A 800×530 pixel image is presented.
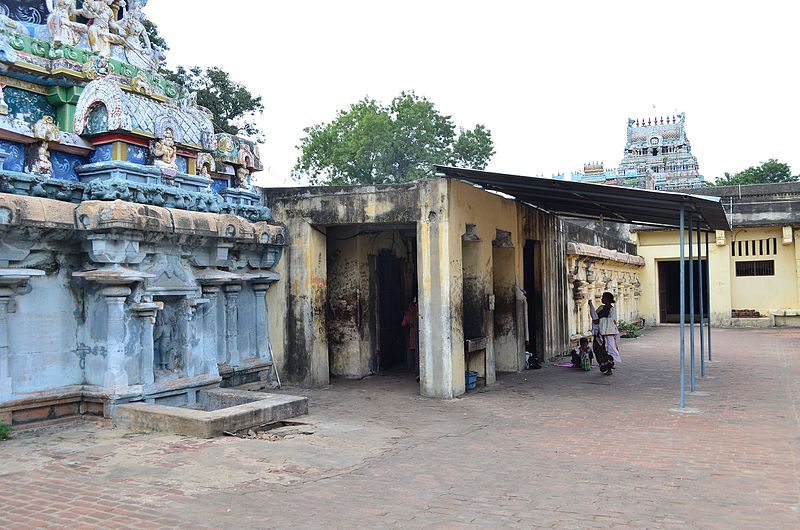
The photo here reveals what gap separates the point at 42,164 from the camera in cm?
788

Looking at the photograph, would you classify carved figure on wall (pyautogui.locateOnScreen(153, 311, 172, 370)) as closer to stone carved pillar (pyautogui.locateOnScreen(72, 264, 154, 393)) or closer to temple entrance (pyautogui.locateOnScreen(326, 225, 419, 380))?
stone carved pillar (pyautogui.locateOnScreen(72, 264, 154, 393))

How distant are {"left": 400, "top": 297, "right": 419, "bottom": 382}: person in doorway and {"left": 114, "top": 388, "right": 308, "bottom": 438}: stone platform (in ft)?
14.1

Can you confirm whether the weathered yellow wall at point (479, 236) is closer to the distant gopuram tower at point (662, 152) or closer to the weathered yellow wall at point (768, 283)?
the weathered yellow wall at point (768, 283)

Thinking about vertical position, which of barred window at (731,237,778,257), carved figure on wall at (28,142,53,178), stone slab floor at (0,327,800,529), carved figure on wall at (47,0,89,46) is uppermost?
carved figure on wall at (47,0,89,46)

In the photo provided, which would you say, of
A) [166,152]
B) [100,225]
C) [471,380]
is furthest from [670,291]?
[100,225]

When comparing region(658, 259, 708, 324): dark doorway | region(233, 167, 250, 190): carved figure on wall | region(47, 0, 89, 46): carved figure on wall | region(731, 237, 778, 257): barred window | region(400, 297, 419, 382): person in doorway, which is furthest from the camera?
region(658, 259, 708, 324): dark doorway

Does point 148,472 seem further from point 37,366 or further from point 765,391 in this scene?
point 765,391

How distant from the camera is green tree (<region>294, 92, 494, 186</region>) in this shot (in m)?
38.0

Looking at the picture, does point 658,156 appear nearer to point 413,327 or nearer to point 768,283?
point 768,283

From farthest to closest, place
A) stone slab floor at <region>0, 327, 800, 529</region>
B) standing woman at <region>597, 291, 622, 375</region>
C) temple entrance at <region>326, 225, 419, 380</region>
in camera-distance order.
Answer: standing woman at <region>597, 291, 622, 375</region> → temple entrance at <region>326, 225, 419, 380</region> → stone slab floor at <region>0, 327, 800, 529</region>

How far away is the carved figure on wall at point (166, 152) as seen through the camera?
8.87 metres

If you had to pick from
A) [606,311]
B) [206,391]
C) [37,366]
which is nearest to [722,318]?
[606,311]

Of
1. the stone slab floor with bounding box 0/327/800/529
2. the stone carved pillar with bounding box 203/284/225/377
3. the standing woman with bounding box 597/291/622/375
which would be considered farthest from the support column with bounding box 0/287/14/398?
the standing woman with bounding box 597/291/622/375

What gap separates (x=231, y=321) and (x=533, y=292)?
702cm
